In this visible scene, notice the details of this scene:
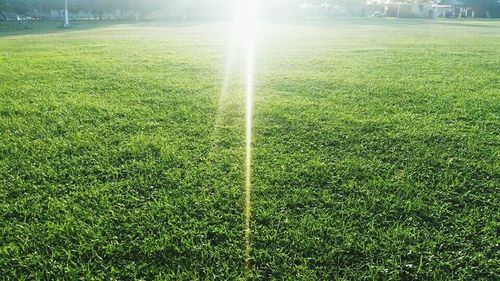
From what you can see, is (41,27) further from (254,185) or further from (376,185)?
(376,185)

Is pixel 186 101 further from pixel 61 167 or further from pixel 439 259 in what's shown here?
pixel 439 259

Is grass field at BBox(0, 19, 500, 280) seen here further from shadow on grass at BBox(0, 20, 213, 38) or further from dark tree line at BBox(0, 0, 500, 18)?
dark tree line at BBox(0, 0, 500, 18)

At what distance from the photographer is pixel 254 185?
291 cm

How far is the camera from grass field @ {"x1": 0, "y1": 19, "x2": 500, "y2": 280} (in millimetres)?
2139

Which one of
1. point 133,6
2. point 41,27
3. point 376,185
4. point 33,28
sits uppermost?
point 133,6

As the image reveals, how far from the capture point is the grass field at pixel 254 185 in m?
2.14

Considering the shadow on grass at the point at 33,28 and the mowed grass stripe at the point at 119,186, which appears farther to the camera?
the shadow on grass at the point at 33,28

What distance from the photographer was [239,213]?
101 inches

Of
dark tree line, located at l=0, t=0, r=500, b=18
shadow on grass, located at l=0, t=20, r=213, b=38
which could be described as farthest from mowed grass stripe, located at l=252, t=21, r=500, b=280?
dark tree line, located at l=0, t=0, r=500, b=18

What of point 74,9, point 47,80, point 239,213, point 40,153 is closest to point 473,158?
point 239,213

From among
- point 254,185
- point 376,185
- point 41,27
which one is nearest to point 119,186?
point 254,185

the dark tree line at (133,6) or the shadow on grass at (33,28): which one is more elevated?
the dark tree line at (133,6)

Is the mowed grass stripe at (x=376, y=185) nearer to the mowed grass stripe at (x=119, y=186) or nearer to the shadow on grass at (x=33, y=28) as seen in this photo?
the mowed grass stripe at (x=119, y=186)

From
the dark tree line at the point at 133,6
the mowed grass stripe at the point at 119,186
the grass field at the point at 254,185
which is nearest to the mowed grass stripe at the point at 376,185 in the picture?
the grass field at the point at 254,185
